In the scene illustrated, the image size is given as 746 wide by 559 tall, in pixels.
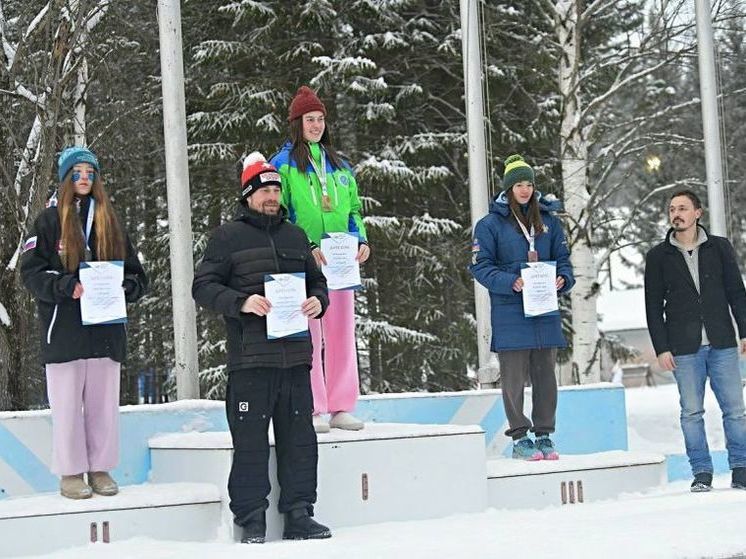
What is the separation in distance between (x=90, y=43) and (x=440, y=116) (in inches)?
311

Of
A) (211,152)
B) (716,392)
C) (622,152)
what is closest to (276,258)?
(716,392)

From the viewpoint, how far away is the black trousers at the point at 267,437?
629 cm

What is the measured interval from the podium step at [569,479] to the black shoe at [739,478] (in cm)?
44

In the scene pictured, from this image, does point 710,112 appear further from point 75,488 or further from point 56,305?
point 75,488

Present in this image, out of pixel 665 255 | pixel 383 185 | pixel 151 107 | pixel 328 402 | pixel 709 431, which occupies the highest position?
pixel 151 107

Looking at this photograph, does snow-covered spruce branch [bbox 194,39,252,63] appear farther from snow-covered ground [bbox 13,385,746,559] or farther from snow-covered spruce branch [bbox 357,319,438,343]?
snow-covered ground [bbox 13,385,746,559]

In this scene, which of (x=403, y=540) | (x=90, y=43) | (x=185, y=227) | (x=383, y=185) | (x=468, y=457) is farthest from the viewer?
(x=383, y=185)

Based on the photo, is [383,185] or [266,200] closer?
[266,200]

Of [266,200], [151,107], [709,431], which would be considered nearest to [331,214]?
[266,200]

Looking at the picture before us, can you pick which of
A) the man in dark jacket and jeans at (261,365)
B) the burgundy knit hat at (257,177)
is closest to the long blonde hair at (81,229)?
the man in dark jacket and jeans at (261,365)

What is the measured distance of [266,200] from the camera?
6629 mm

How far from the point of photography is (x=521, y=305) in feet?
26.0

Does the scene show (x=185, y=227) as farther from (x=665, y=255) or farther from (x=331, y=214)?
(x=665, y=255)

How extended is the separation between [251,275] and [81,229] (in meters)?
1.03
